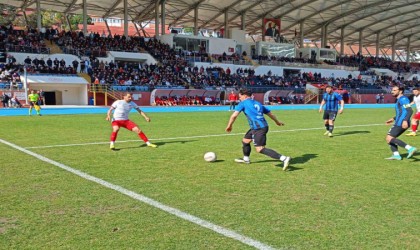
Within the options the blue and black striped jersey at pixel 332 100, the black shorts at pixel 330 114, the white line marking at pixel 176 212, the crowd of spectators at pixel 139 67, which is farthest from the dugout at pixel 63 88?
the white line marking at pixel 176 212

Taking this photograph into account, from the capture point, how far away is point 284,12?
58.0 metres

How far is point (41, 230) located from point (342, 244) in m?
3.22

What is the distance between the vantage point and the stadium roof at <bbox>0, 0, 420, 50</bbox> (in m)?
51.6

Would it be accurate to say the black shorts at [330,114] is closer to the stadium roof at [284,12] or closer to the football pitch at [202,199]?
the football pitch at [202,199]

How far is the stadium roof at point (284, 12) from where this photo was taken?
169 ft

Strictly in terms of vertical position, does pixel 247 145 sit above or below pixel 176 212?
above

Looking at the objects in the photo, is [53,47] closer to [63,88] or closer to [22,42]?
[22,42]

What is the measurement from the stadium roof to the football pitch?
4431cm

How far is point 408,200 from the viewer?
5.75 m

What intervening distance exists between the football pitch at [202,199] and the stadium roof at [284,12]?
44309 mm

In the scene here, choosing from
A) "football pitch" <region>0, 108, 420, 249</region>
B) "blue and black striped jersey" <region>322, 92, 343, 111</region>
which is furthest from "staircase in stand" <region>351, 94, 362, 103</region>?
"football pitch" <region>0, 108, 420, 249</region>

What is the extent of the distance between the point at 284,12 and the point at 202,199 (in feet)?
184

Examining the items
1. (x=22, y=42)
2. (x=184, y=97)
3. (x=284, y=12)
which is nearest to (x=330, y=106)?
(x=184, y=97)

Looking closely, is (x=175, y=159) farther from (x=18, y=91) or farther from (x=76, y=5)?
(x=76, y=5)
